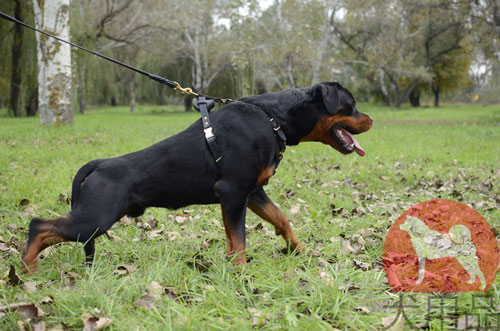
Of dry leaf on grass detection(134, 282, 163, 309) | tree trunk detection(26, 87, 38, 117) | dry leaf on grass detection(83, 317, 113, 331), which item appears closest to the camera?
dry leaf on grass detection(83, 317, 113, 331)

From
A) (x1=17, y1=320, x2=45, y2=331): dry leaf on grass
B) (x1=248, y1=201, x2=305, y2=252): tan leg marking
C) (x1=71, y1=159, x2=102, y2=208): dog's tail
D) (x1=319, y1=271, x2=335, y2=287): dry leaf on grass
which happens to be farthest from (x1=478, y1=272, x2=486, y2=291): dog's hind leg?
(x1=71, y1=159, x2=102, y2=208): dog's tail

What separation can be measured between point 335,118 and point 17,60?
2111 centimetres

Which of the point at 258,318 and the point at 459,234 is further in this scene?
the point at 459,234

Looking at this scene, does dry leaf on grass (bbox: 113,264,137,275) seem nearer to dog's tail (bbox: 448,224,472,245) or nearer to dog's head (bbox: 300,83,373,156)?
dog's head (bbox: 300,83,373,156)

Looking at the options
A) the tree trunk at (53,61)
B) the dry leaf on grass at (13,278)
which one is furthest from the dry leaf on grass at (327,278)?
the tree trunk at (53,61)

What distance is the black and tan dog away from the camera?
303 centimetres

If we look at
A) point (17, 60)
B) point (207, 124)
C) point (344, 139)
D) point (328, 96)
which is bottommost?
point (344, 139)

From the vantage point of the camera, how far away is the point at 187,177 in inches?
128

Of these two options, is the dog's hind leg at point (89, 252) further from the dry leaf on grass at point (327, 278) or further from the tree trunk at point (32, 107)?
the tree trunk at point (32, 107)

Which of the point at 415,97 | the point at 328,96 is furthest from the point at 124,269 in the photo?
the point at 415,97

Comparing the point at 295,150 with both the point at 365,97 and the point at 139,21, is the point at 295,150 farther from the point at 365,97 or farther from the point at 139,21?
the point at 365,97

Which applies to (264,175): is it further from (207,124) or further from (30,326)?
(30,326)

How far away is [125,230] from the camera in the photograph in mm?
4375

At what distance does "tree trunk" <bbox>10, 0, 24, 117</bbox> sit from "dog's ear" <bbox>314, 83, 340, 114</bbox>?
20456 mm
